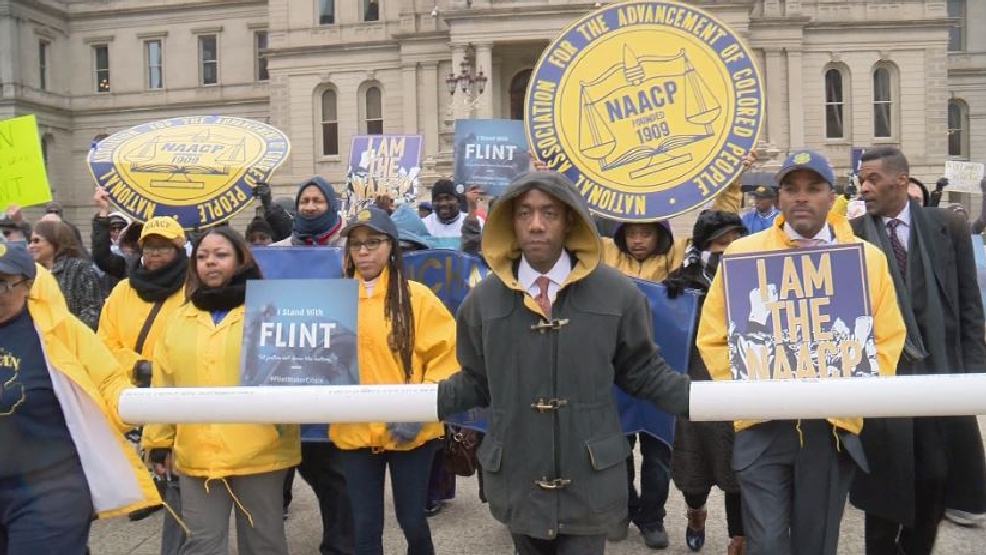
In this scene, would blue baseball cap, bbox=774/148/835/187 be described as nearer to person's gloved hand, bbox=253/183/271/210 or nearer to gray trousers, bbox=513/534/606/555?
gray trousers, bbox=513/534/606/555

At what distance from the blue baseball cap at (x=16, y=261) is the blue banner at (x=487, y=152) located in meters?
6.48

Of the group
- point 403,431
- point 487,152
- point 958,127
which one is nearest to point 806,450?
point 403,431

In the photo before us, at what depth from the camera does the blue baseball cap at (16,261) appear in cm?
313

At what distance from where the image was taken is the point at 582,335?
273 centimetres

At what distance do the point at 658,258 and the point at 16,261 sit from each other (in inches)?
131

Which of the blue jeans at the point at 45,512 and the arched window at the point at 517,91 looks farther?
the arched window at the point at 517,91

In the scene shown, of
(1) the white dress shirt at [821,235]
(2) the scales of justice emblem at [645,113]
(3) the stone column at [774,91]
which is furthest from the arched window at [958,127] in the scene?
(1) the white dress shirt at [821,235]

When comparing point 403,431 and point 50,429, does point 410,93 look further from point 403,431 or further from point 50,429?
point 50,429

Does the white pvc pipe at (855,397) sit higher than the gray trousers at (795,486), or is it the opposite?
the white pvc pipe at (855,397)

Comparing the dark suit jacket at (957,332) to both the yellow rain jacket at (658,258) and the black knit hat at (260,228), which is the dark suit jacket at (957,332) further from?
the black knit hat at (260,228)

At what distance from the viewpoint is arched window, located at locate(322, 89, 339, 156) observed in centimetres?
3772

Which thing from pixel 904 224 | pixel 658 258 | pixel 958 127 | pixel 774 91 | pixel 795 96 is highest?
pixel 774 91

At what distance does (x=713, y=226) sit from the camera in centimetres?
464

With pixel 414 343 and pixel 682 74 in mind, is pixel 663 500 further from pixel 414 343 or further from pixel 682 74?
pixel 682 74
